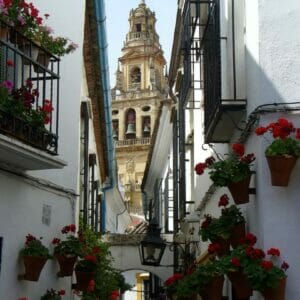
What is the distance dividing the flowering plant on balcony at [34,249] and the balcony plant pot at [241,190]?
228 cm

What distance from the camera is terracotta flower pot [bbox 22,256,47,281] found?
8.00 m

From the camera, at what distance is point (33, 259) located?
802 centimetres

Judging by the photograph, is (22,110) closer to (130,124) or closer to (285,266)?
(285,266)

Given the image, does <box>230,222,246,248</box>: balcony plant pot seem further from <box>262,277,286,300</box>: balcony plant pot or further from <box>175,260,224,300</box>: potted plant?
<box>262,277,286,300</box>: balcony plant pot

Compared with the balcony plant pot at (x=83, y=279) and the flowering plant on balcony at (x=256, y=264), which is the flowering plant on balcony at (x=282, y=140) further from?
the balcony plant pot at (x=83, y=279)

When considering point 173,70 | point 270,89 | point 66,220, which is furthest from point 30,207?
point 173,70

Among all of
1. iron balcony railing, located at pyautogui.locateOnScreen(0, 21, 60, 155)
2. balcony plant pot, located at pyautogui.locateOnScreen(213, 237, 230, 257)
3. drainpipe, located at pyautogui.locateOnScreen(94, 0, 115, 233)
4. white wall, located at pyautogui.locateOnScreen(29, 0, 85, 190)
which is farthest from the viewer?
A: drainpipe, located at pyautogui.locateOnScreen(94, 0, 115, 233)

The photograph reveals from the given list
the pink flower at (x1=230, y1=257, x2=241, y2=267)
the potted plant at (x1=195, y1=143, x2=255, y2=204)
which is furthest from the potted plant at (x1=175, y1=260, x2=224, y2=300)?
the potted plant at (x1=195, y1=143, x2=255, y2=204)

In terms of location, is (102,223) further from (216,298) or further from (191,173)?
(216,298)

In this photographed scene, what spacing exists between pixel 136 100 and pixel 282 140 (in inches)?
2598

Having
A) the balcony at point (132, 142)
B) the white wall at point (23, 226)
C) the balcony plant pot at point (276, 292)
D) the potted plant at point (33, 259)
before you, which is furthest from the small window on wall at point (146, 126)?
the balcony plant pot at point (276, 292)

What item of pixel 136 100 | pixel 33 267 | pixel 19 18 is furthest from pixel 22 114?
pixel 136 100

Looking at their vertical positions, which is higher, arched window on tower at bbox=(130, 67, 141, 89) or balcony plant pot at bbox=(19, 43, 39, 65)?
arched window on tower at bbox=(130, 67, 141, 89)

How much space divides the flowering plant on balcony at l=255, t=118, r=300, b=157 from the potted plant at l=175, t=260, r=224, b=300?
4.48 feet
